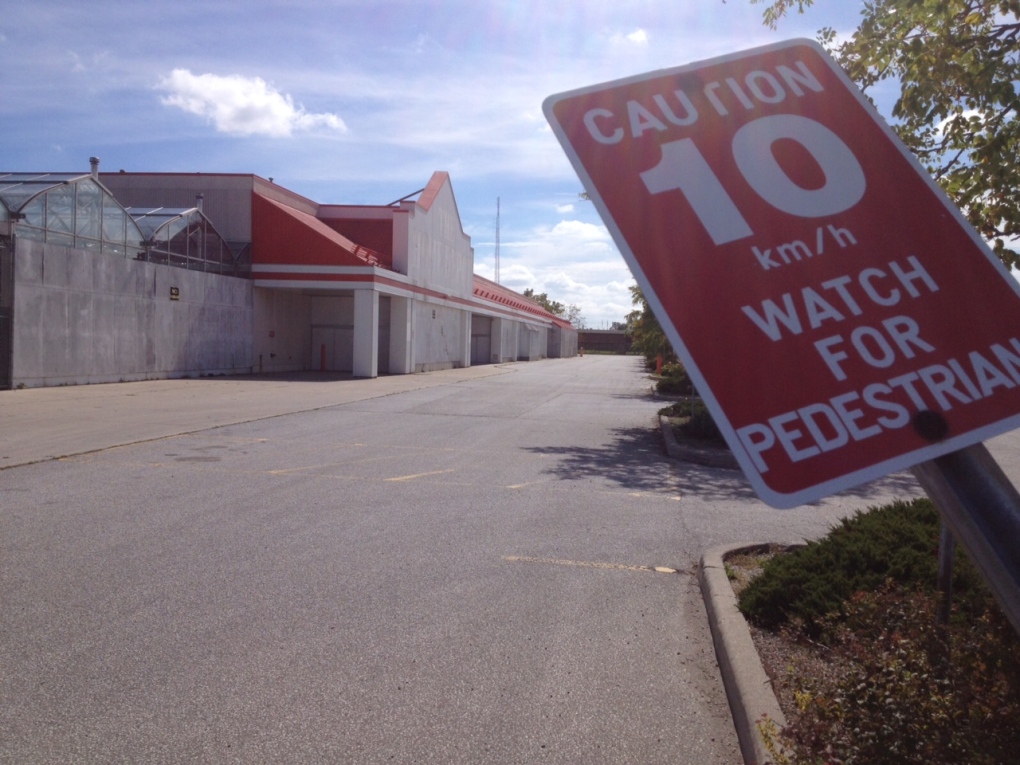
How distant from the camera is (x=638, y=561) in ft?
22.6

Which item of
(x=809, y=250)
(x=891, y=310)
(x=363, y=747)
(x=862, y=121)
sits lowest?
(x=363, y=747)

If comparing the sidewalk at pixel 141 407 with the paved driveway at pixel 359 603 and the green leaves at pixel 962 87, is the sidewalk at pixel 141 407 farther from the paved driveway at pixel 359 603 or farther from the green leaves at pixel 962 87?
the green leaves at pixel 962 87

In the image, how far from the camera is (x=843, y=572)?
5141mm

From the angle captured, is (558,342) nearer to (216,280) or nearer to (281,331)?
(281,331)

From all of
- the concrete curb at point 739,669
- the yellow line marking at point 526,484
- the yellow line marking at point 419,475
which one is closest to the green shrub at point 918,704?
the concrete curb at point 739,669

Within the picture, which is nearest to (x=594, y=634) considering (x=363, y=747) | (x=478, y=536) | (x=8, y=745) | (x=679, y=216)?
(x=363, y=747)

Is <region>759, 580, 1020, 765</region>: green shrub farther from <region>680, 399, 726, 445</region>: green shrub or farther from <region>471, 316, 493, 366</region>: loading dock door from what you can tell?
<region>471, 316, 493, 366</region>: loading dock door

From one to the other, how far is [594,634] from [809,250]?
3.82 metres

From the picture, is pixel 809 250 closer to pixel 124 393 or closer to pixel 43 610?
pixel 43 610

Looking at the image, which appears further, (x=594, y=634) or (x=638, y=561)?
(x=638, y=561)

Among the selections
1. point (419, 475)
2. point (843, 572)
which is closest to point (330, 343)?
point (419, 475)

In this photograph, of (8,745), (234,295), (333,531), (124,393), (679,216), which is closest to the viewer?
(679,216)

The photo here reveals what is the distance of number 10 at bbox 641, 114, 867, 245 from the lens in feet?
5.95

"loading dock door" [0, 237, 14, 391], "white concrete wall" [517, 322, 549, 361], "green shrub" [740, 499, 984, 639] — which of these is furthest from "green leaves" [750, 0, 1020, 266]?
"white concrete wall" [517, 322, 549, 361]
